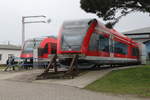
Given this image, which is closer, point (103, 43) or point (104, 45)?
point (103, 43)

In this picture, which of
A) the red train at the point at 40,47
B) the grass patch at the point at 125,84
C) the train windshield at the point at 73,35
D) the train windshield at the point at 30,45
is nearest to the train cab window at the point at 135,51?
the red train at the point at 40,47

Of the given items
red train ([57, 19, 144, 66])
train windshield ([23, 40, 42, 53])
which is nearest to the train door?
red train ([57, 19, 144, 66])

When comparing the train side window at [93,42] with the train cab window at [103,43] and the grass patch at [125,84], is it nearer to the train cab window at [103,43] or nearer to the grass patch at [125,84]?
the train cab window at [103,43]

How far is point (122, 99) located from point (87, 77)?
595 cm

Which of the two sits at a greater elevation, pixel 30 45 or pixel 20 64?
pixel 30 45

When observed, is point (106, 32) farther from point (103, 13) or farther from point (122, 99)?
point (122, 99)

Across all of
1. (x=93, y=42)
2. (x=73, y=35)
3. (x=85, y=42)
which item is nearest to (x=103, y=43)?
(x=93, y=42)

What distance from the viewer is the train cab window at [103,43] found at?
19.6 meters

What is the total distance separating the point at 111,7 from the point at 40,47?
1161cm

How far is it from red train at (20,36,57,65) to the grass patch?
1154 centimetres

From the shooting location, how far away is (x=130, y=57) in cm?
2808

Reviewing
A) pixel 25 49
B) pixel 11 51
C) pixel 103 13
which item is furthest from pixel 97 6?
pixel 11 51

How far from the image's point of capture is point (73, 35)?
59.4 feet

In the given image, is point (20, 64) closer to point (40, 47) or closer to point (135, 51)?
point (40, 47)
